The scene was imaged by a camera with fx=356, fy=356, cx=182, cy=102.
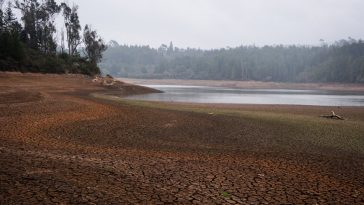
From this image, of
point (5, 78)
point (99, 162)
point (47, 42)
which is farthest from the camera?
point (47, 42)

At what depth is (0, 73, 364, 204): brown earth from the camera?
25.4 feet

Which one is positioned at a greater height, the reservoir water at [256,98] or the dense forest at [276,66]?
the dense forest at [276,66]

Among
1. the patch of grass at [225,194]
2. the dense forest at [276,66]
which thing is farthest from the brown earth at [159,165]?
the dense forest at [276,66]

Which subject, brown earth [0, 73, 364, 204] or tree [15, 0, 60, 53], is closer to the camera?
brown earth [0, 73, 364, 204]

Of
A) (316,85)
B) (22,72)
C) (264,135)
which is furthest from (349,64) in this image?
(264,135)

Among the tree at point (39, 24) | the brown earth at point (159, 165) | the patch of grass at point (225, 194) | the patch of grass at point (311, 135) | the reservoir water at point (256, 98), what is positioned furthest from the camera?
the tree at point (39, 24)

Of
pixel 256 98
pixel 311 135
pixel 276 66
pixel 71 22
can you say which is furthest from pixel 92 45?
pixel 276 66

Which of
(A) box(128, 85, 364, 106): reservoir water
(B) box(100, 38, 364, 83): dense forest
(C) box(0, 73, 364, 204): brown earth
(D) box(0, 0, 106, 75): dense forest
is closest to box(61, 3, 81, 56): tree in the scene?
(D) box(0, 0, 106, 75): dense forest

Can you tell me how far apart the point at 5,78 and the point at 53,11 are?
3560 cm

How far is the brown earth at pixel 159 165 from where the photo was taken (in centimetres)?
775

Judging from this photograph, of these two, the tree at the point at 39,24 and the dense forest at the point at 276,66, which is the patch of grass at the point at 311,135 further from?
the dense forest at the point at 276,66

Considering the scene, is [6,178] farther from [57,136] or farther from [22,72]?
[22,72]

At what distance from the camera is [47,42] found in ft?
219

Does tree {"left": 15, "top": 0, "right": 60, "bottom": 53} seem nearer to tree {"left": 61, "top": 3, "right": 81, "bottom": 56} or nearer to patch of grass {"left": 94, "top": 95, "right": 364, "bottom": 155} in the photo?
tree {"left": 61, "top": 3, "right": 81, "bottom": 56}
